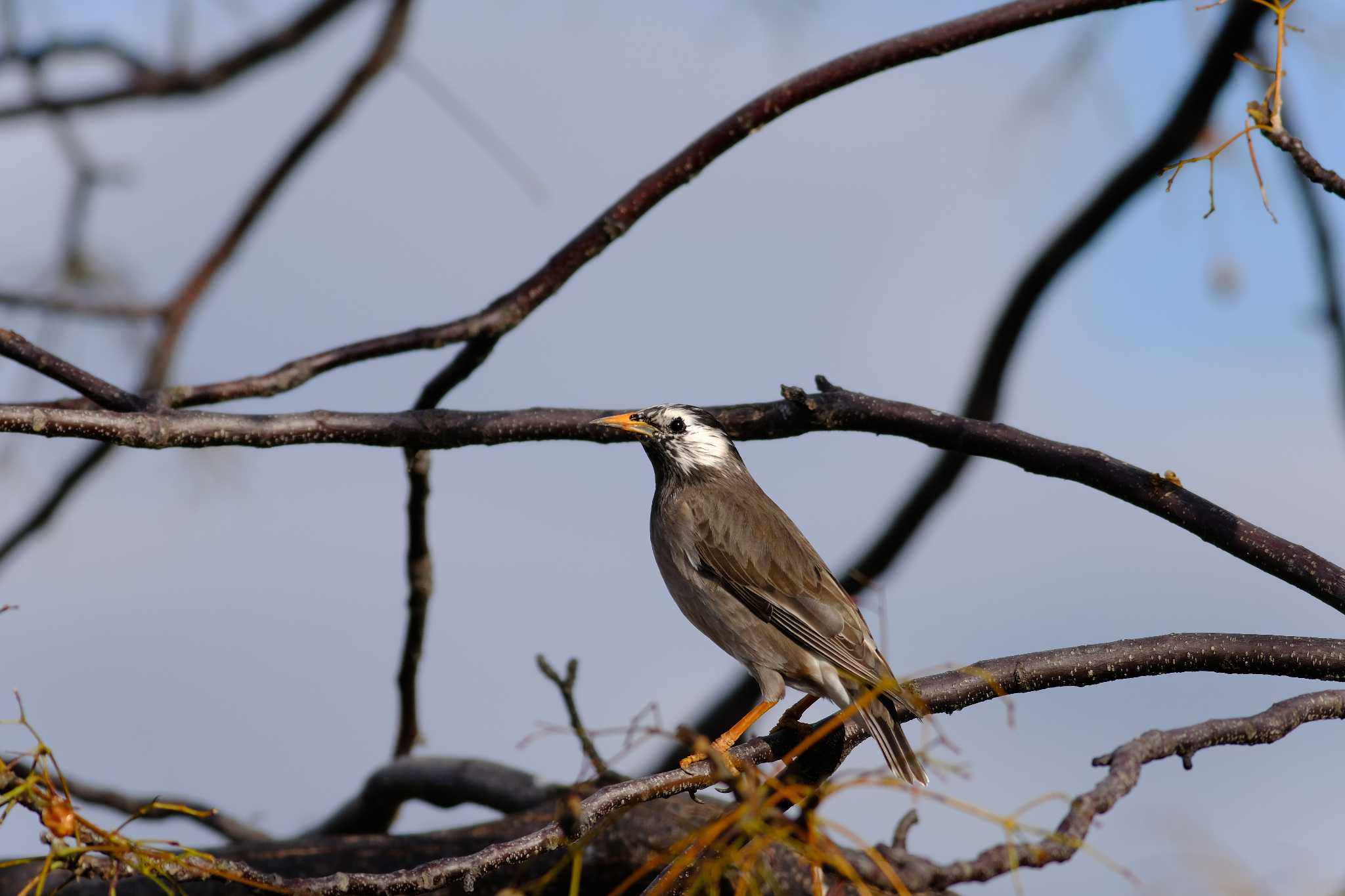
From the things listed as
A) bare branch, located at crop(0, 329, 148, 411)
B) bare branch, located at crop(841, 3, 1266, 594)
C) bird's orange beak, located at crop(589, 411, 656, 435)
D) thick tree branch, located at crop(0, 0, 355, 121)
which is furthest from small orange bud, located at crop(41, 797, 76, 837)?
thick tree branch, located at crop(0, 0, 355, 121)

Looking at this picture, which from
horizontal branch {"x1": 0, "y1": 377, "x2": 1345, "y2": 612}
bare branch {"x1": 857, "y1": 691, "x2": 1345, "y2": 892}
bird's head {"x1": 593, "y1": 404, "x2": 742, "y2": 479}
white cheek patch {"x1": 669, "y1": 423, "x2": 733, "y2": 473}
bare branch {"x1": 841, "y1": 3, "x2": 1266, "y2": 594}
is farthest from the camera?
bare branch {"x1": 841, "y1": 3, "x2": 1266, "y2": 594}

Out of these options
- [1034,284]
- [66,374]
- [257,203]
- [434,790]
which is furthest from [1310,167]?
[257,203]

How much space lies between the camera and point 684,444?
17.3 ft

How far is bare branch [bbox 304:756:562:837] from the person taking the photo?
210 inches

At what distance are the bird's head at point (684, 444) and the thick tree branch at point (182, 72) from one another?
4.37m

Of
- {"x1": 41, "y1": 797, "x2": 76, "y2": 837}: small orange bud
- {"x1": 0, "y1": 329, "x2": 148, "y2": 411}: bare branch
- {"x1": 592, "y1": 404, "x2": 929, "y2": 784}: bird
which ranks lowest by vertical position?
{"x1": 41, "y1": 797, "x2": 76, "y2": 837}: small orange bud


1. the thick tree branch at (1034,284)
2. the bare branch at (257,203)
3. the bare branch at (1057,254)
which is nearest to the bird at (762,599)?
the bare branch at (1057,254)

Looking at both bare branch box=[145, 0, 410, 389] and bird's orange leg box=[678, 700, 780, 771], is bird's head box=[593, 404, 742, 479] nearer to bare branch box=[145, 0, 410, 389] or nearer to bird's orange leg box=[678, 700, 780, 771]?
bird's orange leg box=[678, 700, 780, 771]

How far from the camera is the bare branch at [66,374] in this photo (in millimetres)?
3852

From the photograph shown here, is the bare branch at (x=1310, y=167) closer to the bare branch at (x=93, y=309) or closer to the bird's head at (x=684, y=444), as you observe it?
the bird's head at (x=684, y=444)

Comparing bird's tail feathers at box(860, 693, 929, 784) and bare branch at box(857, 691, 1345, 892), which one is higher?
bird's tail feathers at box(860, 693, 929, 784)

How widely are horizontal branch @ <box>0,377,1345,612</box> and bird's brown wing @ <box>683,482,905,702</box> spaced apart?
523 millimetres

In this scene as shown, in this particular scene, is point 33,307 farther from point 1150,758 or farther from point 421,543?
point 1150,758

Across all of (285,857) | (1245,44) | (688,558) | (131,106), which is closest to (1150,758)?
(688,558)
